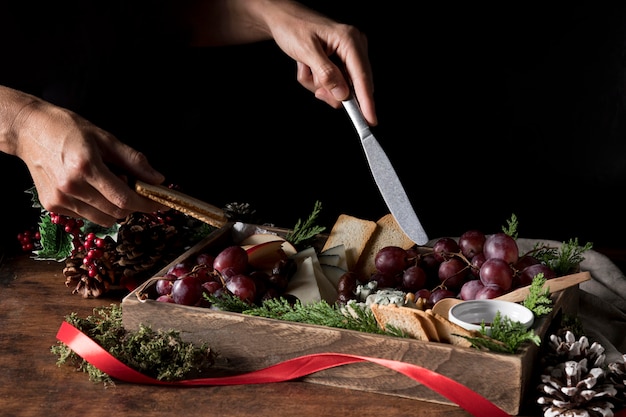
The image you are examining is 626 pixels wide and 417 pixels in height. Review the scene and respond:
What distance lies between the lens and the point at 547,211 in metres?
2.60

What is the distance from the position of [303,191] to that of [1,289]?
107cm

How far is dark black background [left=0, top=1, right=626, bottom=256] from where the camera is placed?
2.39 meters

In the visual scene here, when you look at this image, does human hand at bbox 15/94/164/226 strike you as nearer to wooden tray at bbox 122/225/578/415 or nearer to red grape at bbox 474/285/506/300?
wooden tray at bbox 122/225/578/415

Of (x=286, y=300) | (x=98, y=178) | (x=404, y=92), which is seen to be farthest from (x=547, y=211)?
(x=98, y=178)

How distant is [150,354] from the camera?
4.43 feet

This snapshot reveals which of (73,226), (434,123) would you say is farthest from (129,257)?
(434,123)

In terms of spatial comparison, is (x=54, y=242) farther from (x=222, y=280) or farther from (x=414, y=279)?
(x=414, y=279)

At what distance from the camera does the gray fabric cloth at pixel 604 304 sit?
59.4 inches

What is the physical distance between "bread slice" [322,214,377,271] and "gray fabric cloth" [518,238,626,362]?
1.31 feet

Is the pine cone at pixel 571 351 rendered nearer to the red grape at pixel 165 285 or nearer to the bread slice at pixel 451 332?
the bread slice at pixel 451 332

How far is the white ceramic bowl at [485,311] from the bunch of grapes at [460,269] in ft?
0.21

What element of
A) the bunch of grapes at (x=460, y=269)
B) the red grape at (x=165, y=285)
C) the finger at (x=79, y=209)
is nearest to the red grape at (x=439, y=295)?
the bunch of grapes at (x=460, y=269)

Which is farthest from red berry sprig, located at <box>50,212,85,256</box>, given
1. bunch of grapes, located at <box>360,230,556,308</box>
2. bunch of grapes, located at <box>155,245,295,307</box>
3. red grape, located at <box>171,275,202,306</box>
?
bunch of grapes, located at <box>360,230,556,308</box>

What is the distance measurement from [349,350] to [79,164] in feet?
1.72
